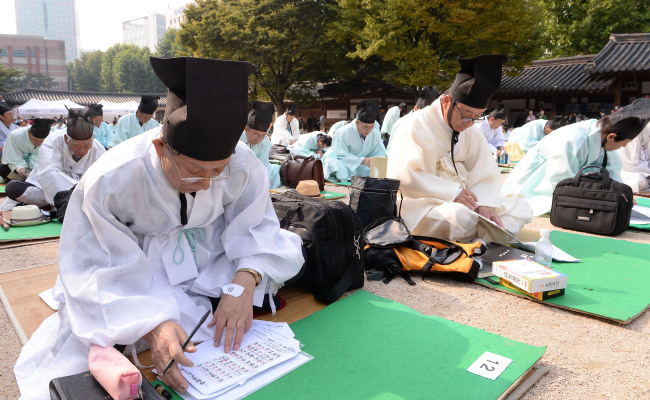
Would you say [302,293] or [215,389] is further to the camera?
[302,293]

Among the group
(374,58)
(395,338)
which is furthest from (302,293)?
(374,58)

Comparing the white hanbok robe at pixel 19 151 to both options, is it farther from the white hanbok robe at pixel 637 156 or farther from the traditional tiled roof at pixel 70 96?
the traditional tiled roof at pixel 70 96

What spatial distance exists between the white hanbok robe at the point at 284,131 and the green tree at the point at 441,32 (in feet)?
19.2

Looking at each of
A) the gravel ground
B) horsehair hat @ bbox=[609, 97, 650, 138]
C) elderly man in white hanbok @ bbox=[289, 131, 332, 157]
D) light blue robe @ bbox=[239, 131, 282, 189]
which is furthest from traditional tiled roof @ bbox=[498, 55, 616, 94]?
the gravel ground

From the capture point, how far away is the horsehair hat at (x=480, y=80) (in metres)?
3.66

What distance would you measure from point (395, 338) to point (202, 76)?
1.63m

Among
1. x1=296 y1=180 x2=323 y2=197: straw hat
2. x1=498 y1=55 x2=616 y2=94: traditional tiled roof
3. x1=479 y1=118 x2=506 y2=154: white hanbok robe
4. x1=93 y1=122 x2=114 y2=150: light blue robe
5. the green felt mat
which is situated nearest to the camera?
the green felt mat

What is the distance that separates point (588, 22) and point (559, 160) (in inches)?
703

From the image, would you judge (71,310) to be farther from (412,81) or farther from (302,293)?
(412,81)

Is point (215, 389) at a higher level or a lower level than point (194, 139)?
lower

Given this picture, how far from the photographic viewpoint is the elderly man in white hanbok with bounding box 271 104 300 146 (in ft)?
40.6

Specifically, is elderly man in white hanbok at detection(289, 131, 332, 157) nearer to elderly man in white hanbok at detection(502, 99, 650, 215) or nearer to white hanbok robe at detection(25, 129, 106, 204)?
elderly man in white hanbok at detection(502, 99, 650, 215)

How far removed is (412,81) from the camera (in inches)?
664

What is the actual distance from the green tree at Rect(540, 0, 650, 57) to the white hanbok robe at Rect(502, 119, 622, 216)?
14.8 metres
